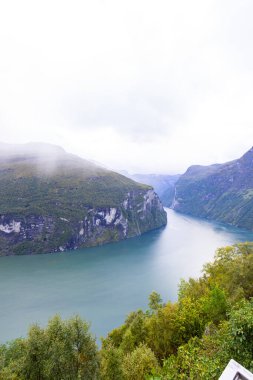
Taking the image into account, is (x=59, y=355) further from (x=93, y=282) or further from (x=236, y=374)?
(x=93, y=282)

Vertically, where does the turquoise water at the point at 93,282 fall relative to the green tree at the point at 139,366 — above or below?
below

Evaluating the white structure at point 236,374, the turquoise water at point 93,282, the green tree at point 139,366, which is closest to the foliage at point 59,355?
the green tree at point 139,366

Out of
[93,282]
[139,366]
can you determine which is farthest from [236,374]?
[93,282]

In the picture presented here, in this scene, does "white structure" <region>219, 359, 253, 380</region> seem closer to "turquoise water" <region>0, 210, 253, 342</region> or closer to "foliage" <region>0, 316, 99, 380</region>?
"foliage" <region>0, 316, 99, 380</region>

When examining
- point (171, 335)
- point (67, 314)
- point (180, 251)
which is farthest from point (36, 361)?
point (180, 251)

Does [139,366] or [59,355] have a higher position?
[59,355]

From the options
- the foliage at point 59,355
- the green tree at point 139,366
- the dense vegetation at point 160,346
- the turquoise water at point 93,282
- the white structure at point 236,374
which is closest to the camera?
the white structure at point 236,374

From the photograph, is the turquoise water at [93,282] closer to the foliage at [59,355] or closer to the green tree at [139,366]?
the green tree at [139,366]
